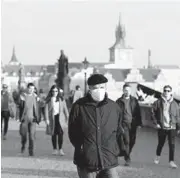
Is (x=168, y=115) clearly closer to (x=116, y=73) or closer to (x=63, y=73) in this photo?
(x=63, y=73)

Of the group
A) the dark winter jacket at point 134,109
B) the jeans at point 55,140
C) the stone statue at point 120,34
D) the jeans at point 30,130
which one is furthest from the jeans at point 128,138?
the stone statue at point 120,34

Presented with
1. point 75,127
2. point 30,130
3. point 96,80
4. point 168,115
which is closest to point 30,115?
point 30,130

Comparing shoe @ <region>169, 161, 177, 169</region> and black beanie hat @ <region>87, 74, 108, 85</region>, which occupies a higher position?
black beanie hat @ <region>87, 74, 108, 85</region>

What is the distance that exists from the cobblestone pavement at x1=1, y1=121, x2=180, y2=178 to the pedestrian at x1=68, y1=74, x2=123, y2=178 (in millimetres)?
3348

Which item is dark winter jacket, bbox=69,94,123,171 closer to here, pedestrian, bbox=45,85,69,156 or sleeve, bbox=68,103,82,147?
sleeve, bbox=68,103,82,147

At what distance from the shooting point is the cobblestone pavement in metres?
9.15

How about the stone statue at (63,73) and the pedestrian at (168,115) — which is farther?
the stone statue at (63,73)

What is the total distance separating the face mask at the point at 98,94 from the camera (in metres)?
5.59

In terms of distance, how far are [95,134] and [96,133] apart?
0.5 inches

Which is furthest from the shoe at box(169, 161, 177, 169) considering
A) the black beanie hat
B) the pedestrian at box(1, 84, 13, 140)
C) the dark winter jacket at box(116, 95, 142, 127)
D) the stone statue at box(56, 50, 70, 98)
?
the stone statue at box(56, 50, 70, 98)

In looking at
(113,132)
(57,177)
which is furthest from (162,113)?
(113,132)

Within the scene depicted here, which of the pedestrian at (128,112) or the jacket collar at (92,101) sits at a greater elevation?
the jacket collar at (92,101)

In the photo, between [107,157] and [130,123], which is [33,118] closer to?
[130,123]

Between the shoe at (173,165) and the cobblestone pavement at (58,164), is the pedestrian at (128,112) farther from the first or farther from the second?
the shoe at (173,165)
